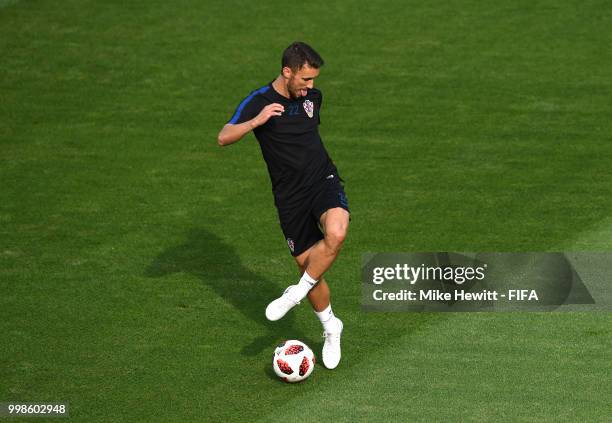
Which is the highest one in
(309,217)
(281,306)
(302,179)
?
(302,179)

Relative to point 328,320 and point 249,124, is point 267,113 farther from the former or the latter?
point 328,320

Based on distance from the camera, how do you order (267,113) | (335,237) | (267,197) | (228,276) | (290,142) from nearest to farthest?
(267,113), (335,237), (290,142), (228,276), (267,197)

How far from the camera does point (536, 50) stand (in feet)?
58.0

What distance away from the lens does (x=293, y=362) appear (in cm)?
979

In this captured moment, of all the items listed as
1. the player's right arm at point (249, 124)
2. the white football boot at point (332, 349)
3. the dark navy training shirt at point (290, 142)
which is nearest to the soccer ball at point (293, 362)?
the white football boot at point (332, 349)

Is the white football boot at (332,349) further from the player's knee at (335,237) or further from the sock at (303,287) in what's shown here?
the player's knee at (335,237)

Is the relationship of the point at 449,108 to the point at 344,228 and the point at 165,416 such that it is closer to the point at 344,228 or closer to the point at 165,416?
the point at 344,228

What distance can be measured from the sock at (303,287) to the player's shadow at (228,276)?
0.94 m

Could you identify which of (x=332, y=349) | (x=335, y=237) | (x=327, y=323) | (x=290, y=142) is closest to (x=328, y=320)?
(x=327, y=323)

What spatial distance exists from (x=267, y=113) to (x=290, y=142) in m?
0.52

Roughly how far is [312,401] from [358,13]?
10.5 m

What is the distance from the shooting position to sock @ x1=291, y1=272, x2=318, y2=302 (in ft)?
32.1

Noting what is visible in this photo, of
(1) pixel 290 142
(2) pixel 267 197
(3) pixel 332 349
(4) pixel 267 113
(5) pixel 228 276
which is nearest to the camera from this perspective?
(4) pixel 267 113

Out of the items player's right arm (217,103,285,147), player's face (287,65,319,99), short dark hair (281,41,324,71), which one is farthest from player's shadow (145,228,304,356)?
short dark hair (281,41,324,71)
